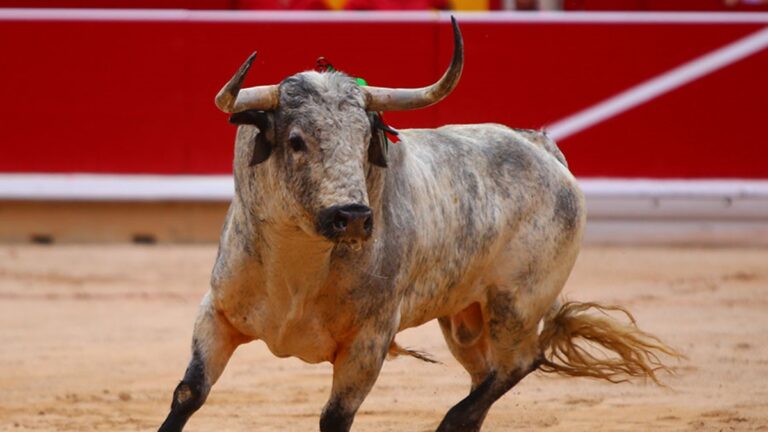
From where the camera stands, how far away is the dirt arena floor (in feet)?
16.3

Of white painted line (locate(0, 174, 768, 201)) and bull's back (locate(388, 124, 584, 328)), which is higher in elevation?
bull's back (locate(388, 124, 584, 328))

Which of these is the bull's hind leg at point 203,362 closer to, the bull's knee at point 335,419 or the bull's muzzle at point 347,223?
the bull's knee at point 335,419

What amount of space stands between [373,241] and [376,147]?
254 millimetres

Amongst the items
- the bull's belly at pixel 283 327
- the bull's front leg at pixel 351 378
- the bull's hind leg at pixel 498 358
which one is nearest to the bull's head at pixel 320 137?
the bull's belly at pixel 283 327

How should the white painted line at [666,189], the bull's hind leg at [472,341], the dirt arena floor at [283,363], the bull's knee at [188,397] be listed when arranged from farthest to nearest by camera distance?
the white painted line at [666,189] < the dirt arena floor at [283,363] < the bull's hind leg at [472,341] < the bull's knee at [188,397]

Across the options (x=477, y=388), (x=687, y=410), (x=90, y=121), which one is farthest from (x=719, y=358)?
(x=90, y=121)

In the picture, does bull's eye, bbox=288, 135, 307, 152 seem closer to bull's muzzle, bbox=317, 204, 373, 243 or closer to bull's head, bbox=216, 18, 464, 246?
bull's head, bbox=216, 18, 464, 246

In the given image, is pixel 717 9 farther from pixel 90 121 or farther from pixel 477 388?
pixel 477 388

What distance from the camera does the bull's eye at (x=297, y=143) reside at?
3.53m

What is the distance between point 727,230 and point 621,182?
2.35 ft

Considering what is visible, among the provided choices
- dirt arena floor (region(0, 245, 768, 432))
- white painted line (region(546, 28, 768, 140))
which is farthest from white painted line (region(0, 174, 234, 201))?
white painted line (region(546, 28, 768, 140))

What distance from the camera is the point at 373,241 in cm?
383

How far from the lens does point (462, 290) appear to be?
4.35 metres

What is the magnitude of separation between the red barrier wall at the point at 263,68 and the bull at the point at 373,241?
444cm
